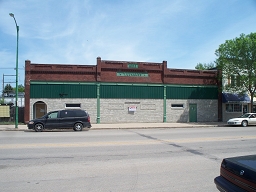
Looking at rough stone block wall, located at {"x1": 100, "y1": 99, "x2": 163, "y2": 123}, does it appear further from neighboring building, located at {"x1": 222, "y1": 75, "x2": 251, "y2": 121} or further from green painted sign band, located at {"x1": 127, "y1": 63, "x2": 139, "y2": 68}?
neighboring building, located at {"x1": 222, "y1": 75, "x2": 251, "y2": 121}

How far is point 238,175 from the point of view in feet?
13.2

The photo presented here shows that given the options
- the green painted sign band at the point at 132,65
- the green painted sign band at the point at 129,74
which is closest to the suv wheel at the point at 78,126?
the green painted sign band at the point at 129,74

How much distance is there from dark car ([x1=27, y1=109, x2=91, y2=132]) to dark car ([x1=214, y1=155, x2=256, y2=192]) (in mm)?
15167

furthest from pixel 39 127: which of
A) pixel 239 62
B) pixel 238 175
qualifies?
pixel 239 62

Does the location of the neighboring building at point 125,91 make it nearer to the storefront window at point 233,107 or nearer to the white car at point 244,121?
the storefront window at point 233,107

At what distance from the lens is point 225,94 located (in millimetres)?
28797

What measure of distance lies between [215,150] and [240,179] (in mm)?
6393

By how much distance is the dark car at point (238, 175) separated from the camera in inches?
148

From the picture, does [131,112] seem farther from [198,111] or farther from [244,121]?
[244,121]

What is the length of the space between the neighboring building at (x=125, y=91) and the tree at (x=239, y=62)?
2248mm

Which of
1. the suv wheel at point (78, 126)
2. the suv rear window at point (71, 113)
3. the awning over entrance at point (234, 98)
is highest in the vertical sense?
the awning over entrance at point (234, 98)

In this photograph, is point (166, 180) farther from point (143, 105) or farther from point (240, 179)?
point (143, 105)

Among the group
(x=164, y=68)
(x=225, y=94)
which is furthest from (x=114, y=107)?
(x=225, y=94)

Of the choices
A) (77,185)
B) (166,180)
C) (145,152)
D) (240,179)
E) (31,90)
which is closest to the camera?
(240,179)
